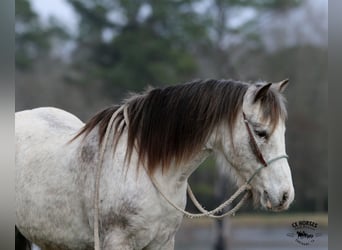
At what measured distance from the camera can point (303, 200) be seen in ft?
65.6

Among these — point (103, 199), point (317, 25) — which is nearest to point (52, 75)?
point (317, 25)

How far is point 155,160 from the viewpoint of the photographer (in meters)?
3.30

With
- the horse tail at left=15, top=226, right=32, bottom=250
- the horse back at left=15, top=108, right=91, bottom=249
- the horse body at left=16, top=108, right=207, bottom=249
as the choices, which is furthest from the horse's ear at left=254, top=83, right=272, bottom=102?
the horse tail at left=15, top=226, right=32, bottom=250

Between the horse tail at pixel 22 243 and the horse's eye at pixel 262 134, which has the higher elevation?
the horse's eye at pixel 262 134

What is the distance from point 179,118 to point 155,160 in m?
0.27

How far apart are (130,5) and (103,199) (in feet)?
46.8

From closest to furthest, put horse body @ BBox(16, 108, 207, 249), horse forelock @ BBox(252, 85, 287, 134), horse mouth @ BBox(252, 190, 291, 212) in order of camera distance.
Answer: horse mouth @ BBox(252, 190, 291, 212) → horse forelock @ BBox(252, 85, 287, 134) → horse body @ BBox(16, 108, 207, 249)

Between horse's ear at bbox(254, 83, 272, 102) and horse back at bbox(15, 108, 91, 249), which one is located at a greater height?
horse's ear at bbox(254, 83, 272, 102)

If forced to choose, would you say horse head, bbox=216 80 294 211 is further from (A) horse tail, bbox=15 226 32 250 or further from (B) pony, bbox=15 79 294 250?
(A) horse tail, bbox=15 226 32 250

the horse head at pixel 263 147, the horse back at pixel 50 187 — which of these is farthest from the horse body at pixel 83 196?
the horse head at pixel 263 147

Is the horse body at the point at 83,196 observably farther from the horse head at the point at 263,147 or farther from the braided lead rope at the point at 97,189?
the horse head at the point at 263,147

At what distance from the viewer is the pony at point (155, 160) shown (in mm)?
3080

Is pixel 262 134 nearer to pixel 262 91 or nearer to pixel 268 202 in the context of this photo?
pixel 262 91

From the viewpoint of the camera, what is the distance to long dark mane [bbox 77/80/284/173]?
10.7 ft
